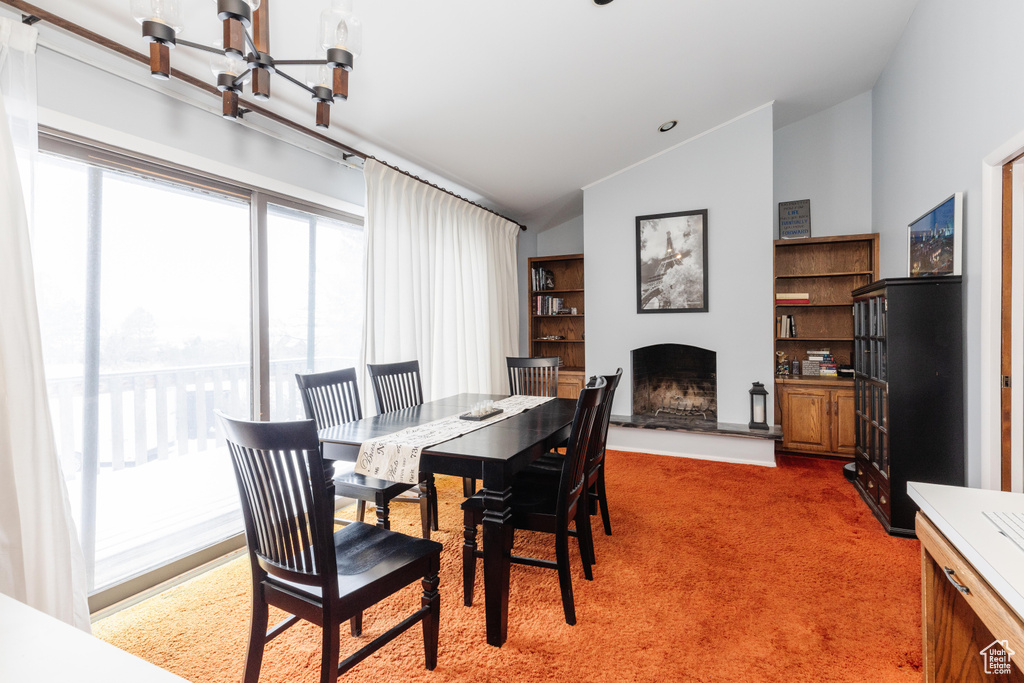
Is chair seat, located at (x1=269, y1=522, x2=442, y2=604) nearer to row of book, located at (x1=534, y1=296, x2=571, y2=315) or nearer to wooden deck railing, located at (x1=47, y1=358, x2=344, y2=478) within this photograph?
wooden deck railing, located at (x1=47, y1=358, x2=344, y2=478)

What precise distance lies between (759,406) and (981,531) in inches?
128

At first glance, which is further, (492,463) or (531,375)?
(531,375)

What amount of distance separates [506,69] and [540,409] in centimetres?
199

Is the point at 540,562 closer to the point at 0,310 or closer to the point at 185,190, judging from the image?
the point at 0,310

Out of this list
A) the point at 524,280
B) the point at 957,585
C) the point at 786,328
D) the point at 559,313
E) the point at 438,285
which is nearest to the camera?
the point at 957,585

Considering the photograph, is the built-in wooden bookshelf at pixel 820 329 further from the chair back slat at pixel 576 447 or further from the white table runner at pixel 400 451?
the white table runner at pixel 400 451

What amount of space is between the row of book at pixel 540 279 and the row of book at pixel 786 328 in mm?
2376

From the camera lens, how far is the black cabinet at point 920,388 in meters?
2.61

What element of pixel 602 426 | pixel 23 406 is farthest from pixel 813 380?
pixel 23 406

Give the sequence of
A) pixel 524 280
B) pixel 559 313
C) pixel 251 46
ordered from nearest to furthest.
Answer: pixel 251 46
pixel 559 313
pixel 524 280

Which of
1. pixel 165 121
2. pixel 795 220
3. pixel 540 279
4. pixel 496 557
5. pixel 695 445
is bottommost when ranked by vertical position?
pixel 695 445

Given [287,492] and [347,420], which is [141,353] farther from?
[287,492]

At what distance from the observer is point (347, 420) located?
267 centimetres

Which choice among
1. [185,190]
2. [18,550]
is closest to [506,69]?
[185,190]
